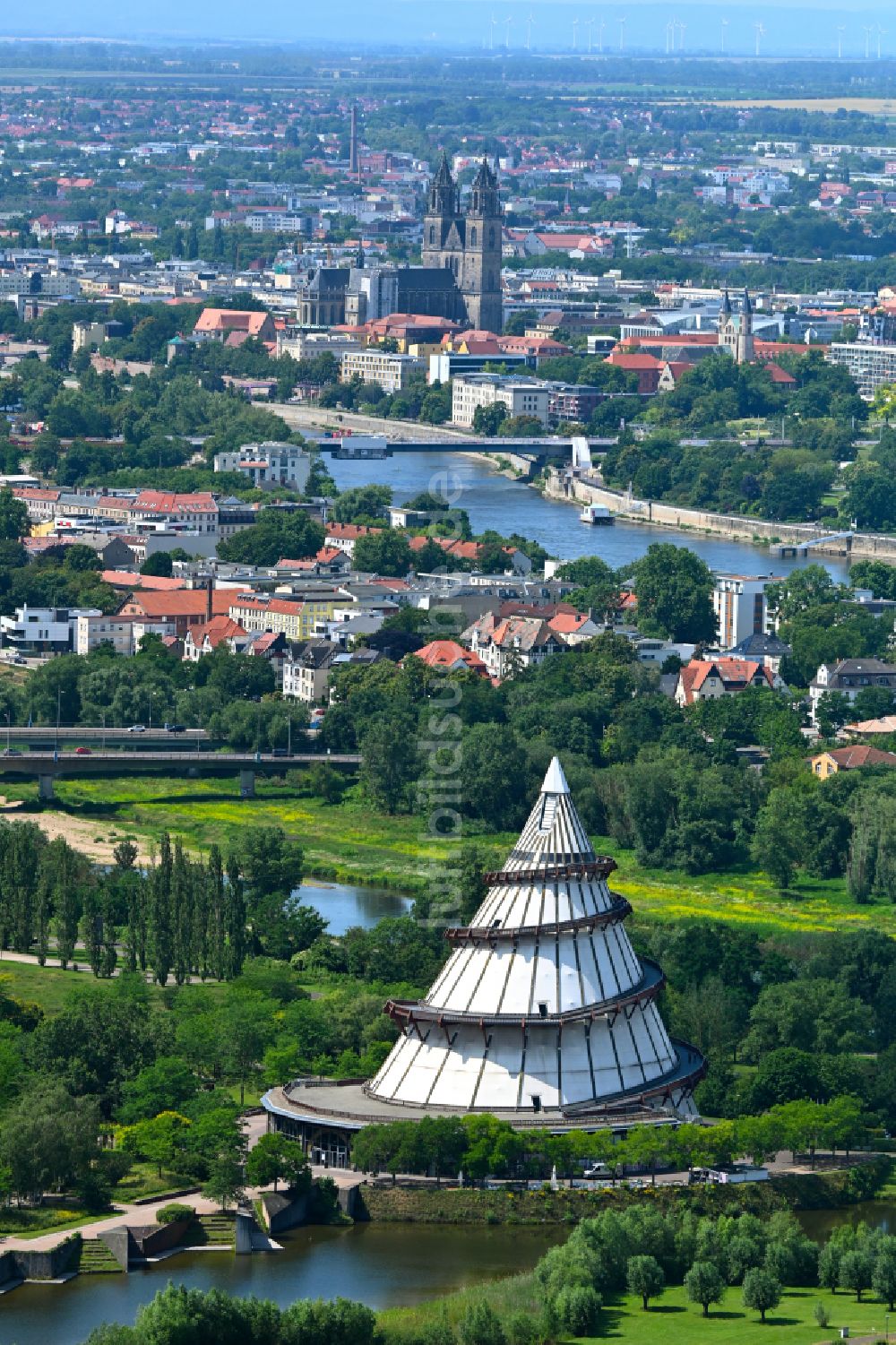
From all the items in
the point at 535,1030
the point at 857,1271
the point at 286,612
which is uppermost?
the point at 535,1030

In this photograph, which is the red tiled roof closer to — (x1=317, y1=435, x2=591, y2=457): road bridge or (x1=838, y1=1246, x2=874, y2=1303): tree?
(x1=838, y1=1246, x2=874, y2=1303): tree

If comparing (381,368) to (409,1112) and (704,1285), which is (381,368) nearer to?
(409,1112)

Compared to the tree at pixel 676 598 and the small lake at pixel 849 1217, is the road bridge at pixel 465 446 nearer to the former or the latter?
the tree at pixel 676 598

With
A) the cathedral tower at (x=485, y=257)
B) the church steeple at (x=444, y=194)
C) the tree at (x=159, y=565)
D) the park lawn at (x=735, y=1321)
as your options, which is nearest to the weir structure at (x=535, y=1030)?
the park lawn at (x=735, y=1321)

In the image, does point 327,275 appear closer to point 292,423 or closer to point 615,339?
point 615,339

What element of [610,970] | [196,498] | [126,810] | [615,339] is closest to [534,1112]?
[610,970]

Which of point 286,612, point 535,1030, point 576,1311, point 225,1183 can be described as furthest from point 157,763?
point 576,1311

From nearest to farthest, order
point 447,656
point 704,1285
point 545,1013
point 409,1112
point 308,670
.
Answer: point 704,1285 → point 409,1112 → point 545,1013 → point 308,670 → point 447,656
